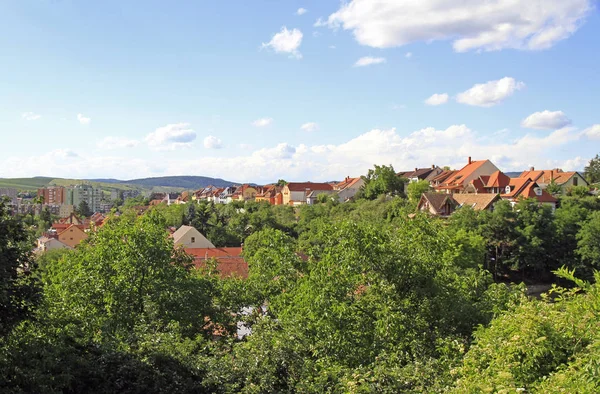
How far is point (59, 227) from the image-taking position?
3135 inches

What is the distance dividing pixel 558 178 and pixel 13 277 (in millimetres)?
71348

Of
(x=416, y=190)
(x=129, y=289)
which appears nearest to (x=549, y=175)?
(x=416, y=190)

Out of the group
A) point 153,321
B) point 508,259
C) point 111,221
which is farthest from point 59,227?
point 153,321

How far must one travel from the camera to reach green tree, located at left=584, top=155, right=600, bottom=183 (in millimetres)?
81750

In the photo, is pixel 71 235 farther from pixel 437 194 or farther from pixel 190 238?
pixel 437 194

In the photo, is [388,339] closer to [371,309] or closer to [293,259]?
[371,309]

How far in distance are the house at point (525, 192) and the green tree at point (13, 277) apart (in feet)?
161

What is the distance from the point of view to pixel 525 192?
55.6 metres

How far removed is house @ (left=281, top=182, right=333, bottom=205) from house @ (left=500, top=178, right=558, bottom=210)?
42.3 metres

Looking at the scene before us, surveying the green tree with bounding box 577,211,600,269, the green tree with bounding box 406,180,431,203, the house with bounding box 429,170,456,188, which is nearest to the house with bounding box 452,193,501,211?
the green tree with bounding box 406,180,431,203

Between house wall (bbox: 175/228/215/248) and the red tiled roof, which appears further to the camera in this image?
the red tiled roof

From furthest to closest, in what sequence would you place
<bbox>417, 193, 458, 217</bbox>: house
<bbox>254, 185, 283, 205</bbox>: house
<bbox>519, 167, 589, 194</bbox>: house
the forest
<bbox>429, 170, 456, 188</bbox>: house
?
<bbox>254, 185, 283, 205</bbox>: house, <bbox>429, 170, 456, 188</bbox>: house, <bbox>519, 167, 589, 194</bbox>: house, <bbox>417, 193, 458, 217</bbox>: house, the forest

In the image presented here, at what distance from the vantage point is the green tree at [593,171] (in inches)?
3219

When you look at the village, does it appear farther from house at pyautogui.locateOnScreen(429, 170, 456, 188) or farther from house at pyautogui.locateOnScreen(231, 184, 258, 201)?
house at pyautogui.locateOnScreen(231, 184, 258, 201)
